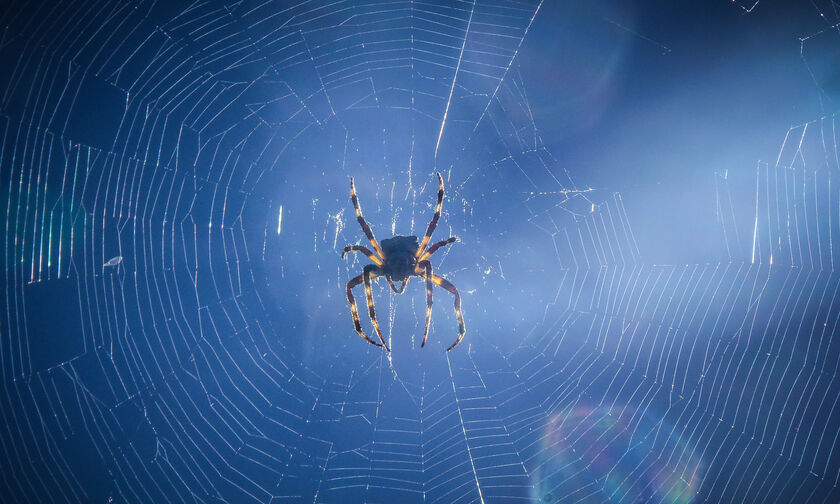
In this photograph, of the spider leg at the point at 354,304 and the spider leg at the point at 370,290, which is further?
the spider leg at the point at 354,304

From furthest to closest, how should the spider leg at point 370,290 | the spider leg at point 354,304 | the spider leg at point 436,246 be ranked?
the spider leg at point 436,246 → the spider leg at point 354,304 → the spider leg at point 370,290

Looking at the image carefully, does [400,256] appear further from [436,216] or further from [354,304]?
[354,304]

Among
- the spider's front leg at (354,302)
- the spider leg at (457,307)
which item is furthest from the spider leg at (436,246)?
the spider's front leg at (354,302)

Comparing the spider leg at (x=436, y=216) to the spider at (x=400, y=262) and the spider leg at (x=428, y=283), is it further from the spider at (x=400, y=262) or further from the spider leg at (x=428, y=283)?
the spider leg at (x=428, y=283)

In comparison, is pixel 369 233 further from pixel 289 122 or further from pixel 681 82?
pixel 681 82

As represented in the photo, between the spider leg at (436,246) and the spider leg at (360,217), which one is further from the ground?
the spider leg at (360,217)

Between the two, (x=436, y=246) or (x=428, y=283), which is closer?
(x=428, y=283)

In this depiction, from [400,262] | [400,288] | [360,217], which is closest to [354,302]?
[400,288]

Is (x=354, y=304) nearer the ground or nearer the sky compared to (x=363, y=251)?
nearer the ground
